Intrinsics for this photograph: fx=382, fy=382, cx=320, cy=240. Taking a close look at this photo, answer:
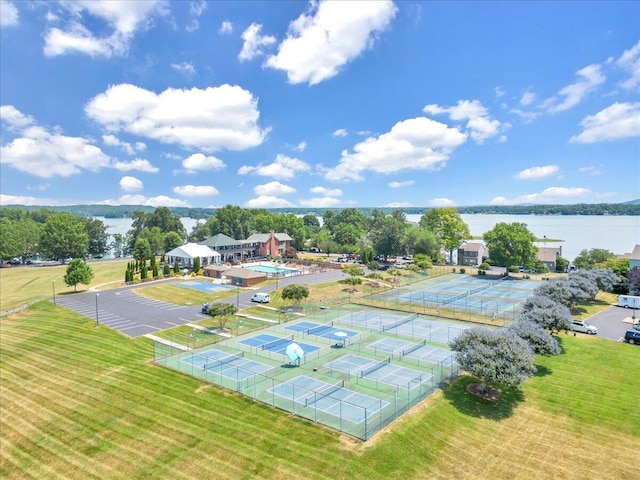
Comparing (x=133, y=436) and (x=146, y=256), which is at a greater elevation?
(x=146, y=256)

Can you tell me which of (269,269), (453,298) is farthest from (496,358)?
(269,269)

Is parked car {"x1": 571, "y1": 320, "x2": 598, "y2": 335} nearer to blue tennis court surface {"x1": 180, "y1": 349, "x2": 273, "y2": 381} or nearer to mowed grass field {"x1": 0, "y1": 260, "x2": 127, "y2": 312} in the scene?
blue tennis court surface {"x1": 180, "y1": 349, "x2": 273, "y2": 381}

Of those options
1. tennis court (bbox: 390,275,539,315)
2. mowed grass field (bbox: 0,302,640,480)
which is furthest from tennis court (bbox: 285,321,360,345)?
tennis court (bbox: 390,275,539,315)

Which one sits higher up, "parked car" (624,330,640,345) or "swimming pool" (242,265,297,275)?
"swimming pool" (242,265,297,275)

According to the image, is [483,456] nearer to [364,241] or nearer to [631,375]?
[631,375]

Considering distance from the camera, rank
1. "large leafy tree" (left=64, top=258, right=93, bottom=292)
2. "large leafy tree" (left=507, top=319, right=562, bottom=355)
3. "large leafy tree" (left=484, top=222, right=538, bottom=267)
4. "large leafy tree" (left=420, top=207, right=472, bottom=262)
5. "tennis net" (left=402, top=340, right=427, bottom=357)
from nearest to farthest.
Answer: "large leafy tree" (left=507, top=319, right=562, bottom=355) < "tennis net" (left=402, top=340, right=427, bottom=357) < "large leafy tree" (left=64, top=258, right=93, bottom=292) < "large leafy tree" (left=484, top=222, right=538, bottom=267) < "large leafy tree" (left=420, top=207, right=472, bottom=262)

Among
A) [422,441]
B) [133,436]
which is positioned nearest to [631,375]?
[422,441]
